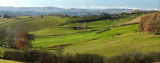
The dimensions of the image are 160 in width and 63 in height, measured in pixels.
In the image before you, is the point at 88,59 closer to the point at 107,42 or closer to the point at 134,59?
the point at 134,59

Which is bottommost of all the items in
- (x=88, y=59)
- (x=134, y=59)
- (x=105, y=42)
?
(x=105, y=42)

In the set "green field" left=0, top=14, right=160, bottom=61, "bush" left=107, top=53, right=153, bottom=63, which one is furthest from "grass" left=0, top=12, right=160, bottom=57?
"bush" left=107, top=53, right=153, bottom=63

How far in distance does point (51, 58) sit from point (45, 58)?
81 cm

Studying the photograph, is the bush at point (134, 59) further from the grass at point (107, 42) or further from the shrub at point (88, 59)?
the grass at point (107, 42)

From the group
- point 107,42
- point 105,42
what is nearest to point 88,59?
point 107,42

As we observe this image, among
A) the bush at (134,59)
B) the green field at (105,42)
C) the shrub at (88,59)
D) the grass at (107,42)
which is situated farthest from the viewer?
→ the green field at (105,42)

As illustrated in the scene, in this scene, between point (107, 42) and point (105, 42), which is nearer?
point (107, 42)

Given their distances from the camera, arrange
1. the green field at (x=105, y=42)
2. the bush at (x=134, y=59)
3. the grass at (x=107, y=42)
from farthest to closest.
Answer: the green field at (x=105, y=42) < the grass at (x=107, y=42) < the bush at (x=134, y=59)

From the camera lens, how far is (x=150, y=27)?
40.7 metres

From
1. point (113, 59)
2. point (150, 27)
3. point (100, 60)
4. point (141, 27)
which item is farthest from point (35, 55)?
point (141, 27)

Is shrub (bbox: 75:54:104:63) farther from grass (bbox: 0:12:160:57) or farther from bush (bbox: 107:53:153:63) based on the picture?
grass (bbox: 0:12:160:57)

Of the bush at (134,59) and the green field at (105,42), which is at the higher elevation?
the bush at (134,59)

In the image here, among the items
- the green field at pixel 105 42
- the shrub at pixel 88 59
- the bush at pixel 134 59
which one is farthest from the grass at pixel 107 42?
the bush at pixel 134 59

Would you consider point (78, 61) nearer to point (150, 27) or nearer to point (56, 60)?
point (56, 60)
